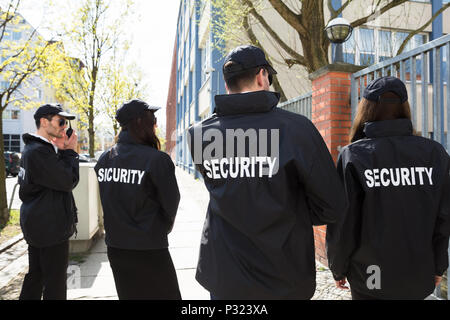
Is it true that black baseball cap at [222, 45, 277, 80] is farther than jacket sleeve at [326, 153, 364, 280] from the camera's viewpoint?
No

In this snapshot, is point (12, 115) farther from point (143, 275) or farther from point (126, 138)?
point (143, 275)

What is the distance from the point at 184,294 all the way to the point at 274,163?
2940mm

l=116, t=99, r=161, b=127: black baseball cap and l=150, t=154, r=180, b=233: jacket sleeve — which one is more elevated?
l=116, t=99, r=161, b=127: black baseball cap

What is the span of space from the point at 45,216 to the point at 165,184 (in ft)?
3.92

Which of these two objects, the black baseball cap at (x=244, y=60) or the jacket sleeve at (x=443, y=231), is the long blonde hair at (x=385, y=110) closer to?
the jacket sleeve at (x=443, y=231)

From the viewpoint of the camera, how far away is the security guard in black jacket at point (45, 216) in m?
2.81

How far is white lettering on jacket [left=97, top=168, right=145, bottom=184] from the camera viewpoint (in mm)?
2461

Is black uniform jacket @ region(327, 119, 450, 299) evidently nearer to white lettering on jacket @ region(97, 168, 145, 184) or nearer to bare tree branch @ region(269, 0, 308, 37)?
white lettering on jacket @ region(97, 168, 145, 184)

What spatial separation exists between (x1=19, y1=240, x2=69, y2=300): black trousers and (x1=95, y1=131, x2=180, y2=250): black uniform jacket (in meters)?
0.66

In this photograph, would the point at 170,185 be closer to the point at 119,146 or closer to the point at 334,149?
the point at 119,146

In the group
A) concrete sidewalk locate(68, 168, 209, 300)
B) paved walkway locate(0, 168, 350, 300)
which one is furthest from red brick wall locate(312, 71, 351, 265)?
concrete sidewalk locate(68, 168, 209, 300)

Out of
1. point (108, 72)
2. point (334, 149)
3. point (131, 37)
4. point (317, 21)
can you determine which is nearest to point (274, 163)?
point (334, 149)

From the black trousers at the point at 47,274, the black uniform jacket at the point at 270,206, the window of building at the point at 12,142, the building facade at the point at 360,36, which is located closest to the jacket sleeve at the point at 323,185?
the black uniform jacket at the point at 270,206

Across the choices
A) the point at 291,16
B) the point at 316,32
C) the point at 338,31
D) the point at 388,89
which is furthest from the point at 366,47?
the point at 388,89
